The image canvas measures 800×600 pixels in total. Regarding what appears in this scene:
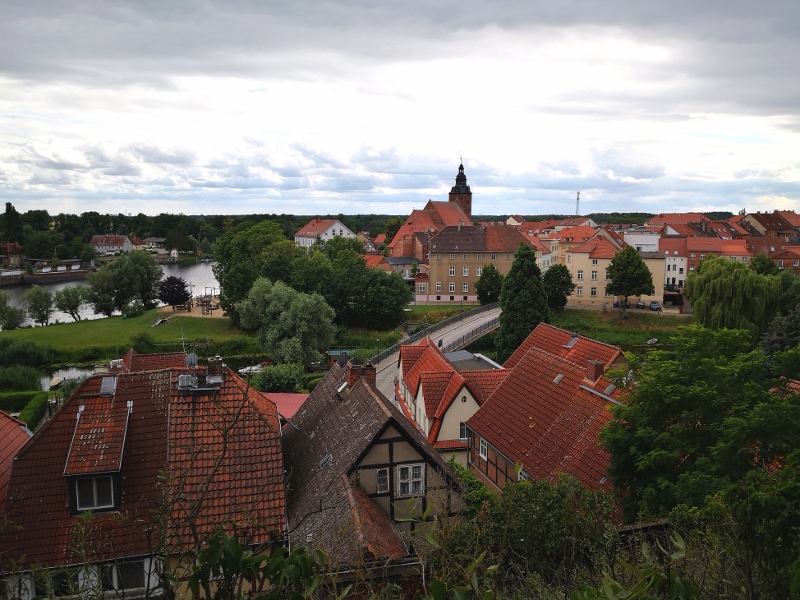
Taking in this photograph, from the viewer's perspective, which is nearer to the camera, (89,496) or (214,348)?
(89,496)

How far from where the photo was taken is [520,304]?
3916 cm

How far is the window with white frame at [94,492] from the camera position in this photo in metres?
11.2

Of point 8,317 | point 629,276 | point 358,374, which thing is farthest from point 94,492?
point 8,317

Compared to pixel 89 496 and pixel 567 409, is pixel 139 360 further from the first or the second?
pixel 567 409

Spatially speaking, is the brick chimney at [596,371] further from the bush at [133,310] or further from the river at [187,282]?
the river at [187,282]

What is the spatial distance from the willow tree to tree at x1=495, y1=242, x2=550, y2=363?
1156cm

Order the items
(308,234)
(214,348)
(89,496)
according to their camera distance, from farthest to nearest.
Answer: (308,234)
(214,348)
(89,496)

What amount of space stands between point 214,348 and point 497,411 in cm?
→ 3414

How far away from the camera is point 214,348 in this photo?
48.5m

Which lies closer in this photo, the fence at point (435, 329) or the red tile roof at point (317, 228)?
the fence at point (435, 329)

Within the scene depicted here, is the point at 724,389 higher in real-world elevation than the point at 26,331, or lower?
higher

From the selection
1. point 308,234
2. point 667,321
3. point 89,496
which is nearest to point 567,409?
A: point 89,496

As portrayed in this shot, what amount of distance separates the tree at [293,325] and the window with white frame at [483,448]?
932 inches

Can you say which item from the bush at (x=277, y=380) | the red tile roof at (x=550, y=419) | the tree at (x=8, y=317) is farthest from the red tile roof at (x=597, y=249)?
the tree at (x=8, y=317)
